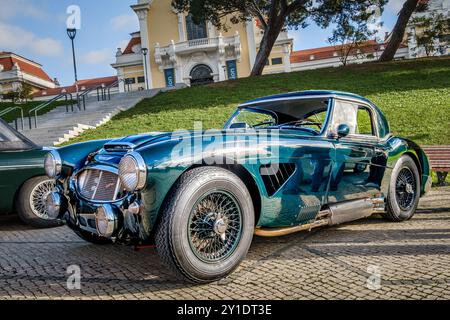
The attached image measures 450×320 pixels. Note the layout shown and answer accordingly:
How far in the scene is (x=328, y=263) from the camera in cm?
302

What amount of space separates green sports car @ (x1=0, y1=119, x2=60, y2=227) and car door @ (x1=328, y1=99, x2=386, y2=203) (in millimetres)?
3579

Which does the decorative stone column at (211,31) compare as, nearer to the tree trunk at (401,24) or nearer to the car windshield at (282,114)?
the tree trunk at (401,24)

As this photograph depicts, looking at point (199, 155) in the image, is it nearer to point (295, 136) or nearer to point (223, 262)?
point (223, 262)

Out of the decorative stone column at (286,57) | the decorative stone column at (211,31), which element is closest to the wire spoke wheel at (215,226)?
the decorative stone column at (211,31)

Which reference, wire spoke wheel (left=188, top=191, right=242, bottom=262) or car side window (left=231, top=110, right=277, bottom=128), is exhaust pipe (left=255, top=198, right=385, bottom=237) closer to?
wire spoke wheel (left=188, top=191, right=242, bottom=262)

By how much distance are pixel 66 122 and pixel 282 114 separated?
13.6 meters

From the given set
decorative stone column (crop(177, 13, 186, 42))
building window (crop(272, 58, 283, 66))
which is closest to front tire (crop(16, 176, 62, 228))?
decorative stone column (crop(177, 13, 186, 42))

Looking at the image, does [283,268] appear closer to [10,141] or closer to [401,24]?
[10,141]

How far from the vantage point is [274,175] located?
305 cm

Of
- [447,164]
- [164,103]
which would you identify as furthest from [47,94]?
[447,164]

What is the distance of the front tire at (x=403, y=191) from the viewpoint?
4.32 m

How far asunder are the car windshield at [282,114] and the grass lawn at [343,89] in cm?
620

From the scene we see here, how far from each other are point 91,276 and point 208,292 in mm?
985

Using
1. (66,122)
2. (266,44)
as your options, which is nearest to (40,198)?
(66,122)
